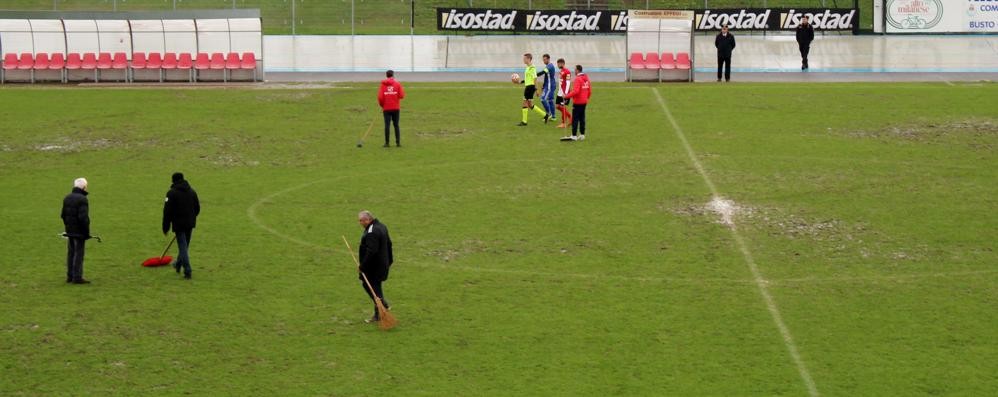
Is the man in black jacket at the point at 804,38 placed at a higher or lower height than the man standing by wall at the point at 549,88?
higher

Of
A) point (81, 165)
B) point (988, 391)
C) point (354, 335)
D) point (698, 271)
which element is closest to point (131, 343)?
point (354, 335)

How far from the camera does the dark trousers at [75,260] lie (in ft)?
74.5

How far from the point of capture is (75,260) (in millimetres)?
22797

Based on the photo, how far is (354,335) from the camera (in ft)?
66.4

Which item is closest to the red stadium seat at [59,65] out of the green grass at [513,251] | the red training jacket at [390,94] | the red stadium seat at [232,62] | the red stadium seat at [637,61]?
the red stadium seat at [232,62]

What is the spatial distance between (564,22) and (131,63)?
2354 cm

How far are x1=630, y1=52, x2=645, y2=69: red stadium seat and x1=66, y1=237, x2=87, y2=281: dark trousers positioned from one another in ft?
94.3

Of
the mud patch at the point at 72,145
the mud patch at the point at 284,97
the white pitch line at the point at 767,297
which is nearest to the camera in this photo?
the white pitch line at the point at 767,297

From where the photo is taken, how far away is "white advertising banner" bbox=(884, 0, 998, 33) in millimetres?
64500

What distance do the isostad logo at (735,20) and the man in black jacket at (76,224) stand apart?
156 ft

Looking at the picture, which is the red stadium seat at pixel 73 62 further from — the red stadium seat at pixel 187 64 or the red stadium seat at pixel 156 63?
the red stadium seat at pixel 187 64

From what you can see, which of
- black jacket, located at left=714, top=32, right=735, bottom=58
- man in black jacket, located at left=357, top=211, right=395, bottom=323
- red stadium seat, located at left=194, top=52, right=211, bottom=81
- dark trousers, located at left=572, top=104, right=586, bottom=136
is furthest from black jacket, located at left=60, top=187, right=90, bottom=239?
black jacket, located at left=714, top=32, right=735, bottom=58

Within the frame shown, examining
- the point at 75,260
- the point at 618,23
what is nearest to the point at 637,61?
the point at 618,23

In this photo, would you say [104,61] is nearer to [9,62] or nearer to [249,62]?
[9,62]
